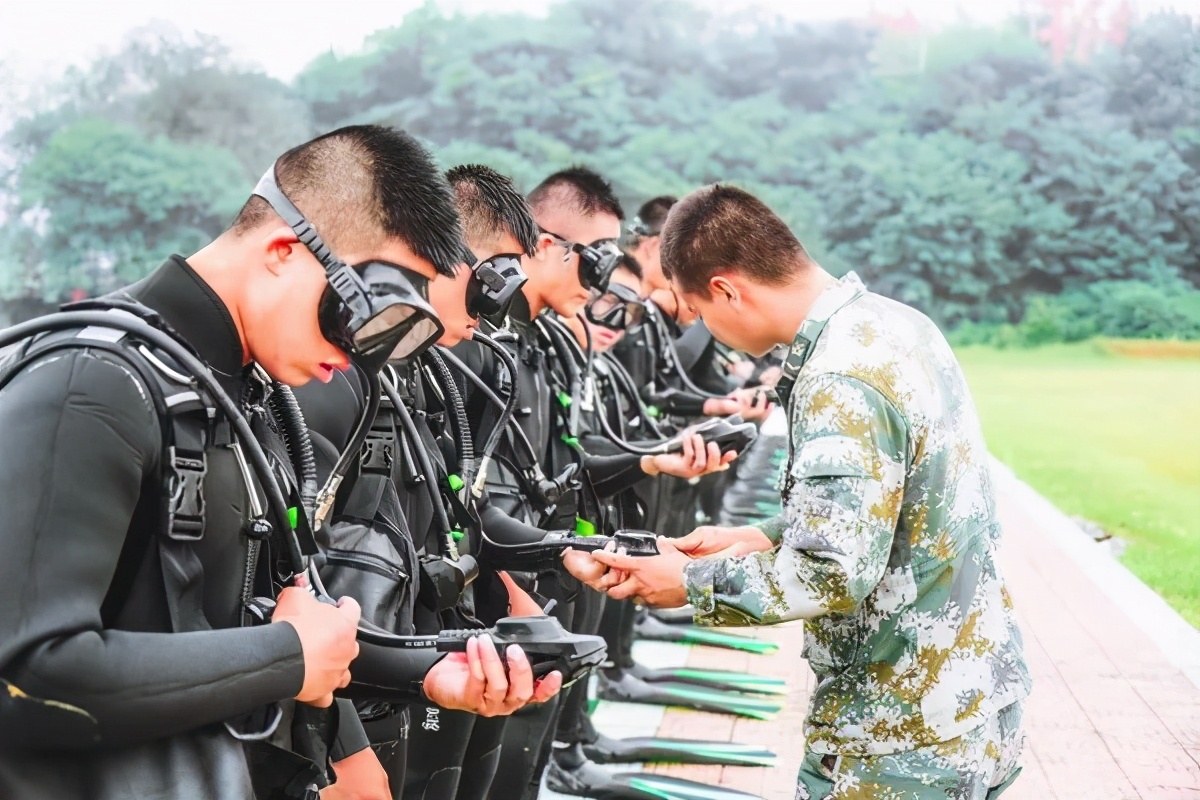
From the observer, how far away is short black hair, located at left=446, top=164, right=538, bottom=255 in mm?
3055

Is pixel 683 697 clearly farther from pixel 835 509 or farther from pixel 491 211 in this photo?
pixel 835 509

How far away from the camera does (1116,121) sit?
1608cm

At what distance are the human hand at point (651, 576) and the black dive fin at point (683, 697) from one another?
8.51ft

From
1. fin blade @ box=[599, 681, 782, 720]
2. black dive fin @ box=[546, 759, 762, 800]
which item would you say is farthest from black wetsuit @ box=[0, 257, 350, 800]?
fin blade @ box=[599, 681, 782, 720]

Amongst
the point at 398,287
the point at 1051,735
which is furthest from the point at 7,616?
the point at 1051,735

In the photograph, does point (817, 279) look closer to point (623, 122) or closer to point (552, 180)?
point (552, 180)

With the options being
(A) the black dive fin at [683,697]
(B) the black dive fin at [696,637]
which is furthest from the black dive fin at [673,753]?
(B) the black dive fin at [696,637]

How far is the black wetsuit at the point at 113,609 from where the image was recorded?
1.28 meters

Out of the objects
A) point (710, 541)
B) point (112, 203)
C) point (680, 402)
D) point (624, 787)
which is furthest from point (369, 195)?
point (112, 203)

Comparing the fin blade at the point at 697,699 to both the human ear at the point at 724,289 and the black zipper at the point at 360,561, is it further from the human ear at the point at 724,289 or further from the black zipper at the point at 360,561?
the black zipper at the point at 360,561

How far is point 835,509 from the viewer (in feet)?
6.43

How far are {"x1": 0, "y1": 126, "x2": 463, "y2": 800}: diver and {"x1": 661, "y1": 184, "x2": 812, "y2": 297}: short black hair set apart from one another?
74cm

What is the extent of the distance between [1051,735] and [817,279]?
9.51 feet

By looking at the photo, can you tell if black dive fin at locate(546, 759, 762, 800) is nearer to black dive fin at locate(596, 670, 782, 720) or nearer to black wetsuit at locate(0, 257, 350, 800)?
black dive fin at locate(596, 670, 782, 720)
